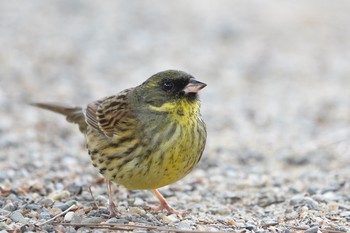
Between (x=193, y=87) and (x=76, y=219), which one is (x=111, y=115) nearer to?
(x=193, y=87)

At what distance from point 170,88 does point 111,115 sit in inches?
31.1

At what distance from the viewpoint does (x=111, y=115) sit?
678 cm

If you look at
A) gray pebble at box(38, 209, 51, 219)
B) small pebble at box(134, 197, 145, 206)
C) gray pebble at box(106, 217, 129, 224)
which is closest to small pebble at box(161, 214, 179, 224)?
gray pebble at box(106, 217, 129, 224)

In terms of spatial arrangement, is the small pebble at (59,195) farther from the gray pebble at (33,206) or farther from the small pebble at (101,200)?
the gray pebble at (33,206)

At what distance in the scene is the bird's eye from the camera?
6199mm

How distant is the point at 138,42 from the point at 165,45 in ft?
1.76

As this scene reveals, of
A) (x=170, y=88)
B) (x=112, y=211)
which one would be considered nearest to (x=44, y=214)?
(x=112, y=211)

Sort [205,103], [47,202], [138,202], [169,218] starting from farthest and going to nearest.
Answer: [205,103]
[138,202]
[47,202]
[169,218]

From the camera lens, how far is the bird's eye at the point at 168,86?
6.20 meters

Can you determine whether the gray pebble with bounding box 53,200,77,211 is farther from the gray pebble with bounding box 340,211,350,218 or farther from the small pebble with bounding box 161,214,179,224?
the gray pebble with bounding box 340,211,350,218

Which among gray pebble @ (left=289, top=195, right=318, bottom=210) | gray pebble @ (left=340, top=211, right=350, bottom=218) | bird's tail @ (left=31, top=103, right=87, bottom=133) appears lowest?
gray pebble @ (left=340, top=211, right=350, bottom=218)

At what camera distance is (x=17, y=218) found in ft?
19.8

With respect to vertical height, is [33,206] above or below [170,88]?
below

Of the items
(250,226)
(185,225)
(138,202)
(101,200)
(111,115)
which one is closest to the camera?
(185,225)
